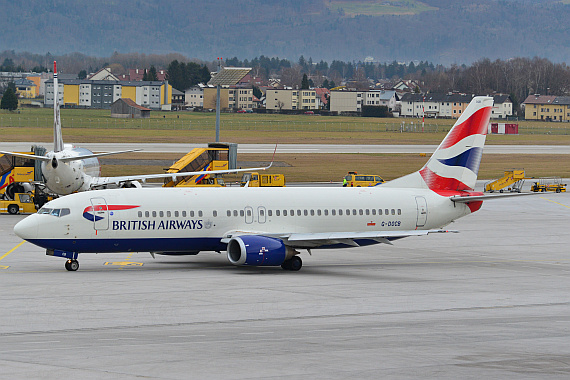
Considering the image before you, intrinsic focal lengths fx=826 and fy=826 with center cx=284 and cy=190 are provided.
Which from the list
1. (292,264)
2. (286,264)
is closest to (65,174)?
(286,264)

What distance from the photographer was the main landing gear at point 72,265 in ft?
127

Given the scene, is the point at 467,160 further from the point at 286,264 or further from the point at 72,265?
the point at 72,265

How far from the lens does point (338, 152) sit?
12369 centimetres

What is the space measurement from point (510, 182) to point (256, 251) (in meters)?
48.7

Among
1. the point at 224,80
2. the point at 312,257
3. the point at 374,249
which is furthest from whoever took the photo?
the point at 224,80

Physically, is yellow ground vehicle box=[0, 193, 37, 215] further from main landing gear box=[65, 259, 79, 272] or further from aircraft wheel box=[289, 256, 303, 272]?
aircraft wheel box=[289, 256, 303, 272]

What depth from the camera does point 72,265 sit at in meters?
38.8

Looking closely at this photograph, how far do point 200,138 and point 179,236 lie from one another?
368 feet

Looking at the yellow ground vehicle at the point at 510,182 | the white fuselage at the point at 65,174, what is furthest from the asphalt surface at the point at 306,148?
the white fuselage at the point at 65,174

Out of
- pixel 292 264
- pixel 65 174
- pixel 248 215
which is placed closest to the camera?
pixel 292 264

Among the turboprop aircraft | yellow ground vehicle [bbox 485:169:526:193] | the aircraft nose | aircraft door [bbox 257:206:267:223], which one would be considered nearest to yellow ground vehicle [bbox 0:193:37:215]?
the turboprop aircraft

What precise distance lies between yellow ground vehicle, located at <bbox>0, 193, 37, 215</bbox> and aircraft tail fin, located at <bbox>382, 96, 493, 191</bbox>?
31.0 m

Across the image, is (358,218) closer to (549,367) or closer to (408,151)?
(549,367)

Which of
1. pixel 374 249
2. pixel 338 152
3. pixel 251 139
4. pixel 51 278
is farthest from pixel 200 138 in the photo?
pixel 51 278
